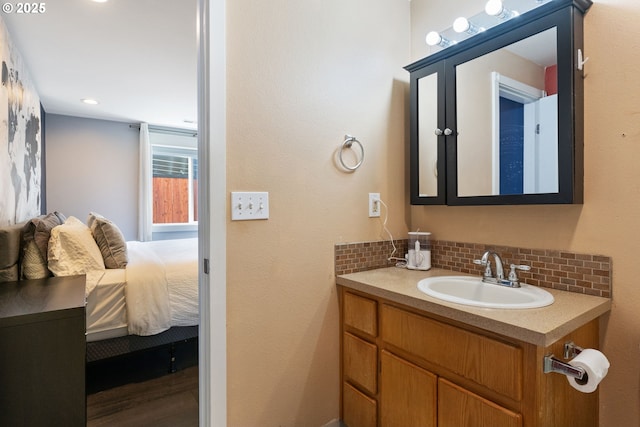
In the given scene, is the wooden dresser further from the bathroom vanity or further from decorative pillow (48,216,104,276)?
the bathroom vanity

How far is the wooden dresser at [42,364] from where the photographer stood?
110 cm

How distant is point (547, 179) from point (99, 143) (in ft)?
17.3

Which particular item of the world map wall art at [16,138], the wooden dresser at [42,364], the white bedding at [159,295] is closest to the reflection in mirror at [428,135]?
the wooden dresser at [42,364]

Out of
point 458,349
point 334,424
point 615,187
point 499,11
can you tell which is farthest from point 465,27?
point 334,424

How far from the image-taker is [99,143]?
452 centimetres

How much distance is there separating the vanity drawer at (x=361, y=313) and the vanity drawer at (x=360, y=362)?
61mm

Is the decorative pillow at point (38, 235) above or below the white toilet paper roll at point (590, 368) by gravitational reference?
above

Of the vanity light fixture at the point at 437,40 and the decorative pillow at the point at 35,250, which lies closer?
the vanity light fixture at the point at 437,40

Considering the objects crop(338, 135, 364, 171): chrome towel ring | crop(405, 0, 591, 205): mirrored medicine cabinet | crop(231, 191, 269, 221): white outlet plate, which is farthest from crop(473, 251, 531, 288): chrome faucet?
crop(231, 191, 269, 221): white outlet plate

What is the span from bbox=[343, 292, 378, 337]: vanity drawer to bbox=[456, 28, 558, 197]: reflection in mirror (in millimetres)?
669

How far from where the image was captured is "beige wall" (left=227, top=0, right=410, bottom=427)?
4.07ft

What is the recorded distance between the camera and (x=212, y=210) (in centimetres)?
116

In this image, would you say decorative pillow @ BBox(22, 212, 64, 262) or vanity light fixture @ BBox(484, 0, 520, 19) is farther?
decorative pillow @ BBox(22, 212, 64, 262)

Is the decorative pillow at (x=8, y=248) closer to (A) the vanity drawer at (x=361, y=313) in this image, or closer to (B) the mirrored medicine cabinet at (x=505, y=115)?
(A) the vanity drawer at (x=361, y=313)
